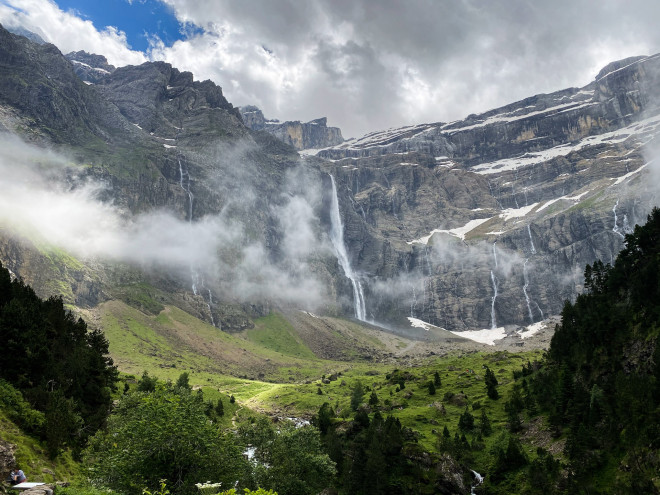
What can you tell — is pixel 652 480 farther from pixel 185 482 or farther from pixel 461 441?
pixel 185 482

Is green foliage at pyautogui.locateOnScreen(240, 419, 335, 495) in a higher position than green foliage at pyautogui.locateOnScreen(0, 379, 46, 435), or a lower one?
lower

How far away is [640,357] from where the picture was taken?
1912 inches

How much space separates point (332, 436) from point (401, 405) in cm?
2894

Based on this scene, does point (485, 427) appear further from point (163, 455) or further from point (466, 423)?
point (163, 455)

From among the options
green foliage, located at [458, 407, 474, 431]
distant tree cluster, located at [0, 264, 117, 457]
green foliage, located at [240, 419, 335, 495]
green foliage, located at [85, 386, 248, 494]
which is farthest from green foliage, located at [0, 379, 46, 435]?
green foliage, located at [458, 407, 474, 431]

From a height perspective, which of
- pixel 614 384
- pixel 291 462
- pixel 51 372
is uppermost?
pixel 51 372

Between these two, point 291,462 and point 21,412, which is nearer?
point 21,412

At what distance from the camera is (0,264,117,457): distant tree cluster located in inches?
1615

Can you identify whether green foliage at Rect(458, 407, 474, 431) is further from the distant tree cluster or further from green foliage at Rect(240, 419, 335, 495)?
the distant tree cluster

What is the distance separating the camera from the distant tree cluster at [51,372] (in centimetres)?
4103

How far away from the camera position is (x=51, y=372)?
164ft

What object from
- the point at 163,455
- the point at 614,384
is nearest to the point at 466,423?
the point at 614,384

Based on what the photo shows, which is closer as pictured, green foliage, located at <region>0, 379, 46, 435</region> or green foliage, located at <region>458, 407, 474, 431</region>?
green foliage, located at <region>0, 379, 46, 435</region>

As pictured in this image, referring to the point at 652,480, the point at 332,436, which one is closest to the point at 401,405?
the point at 332,436
